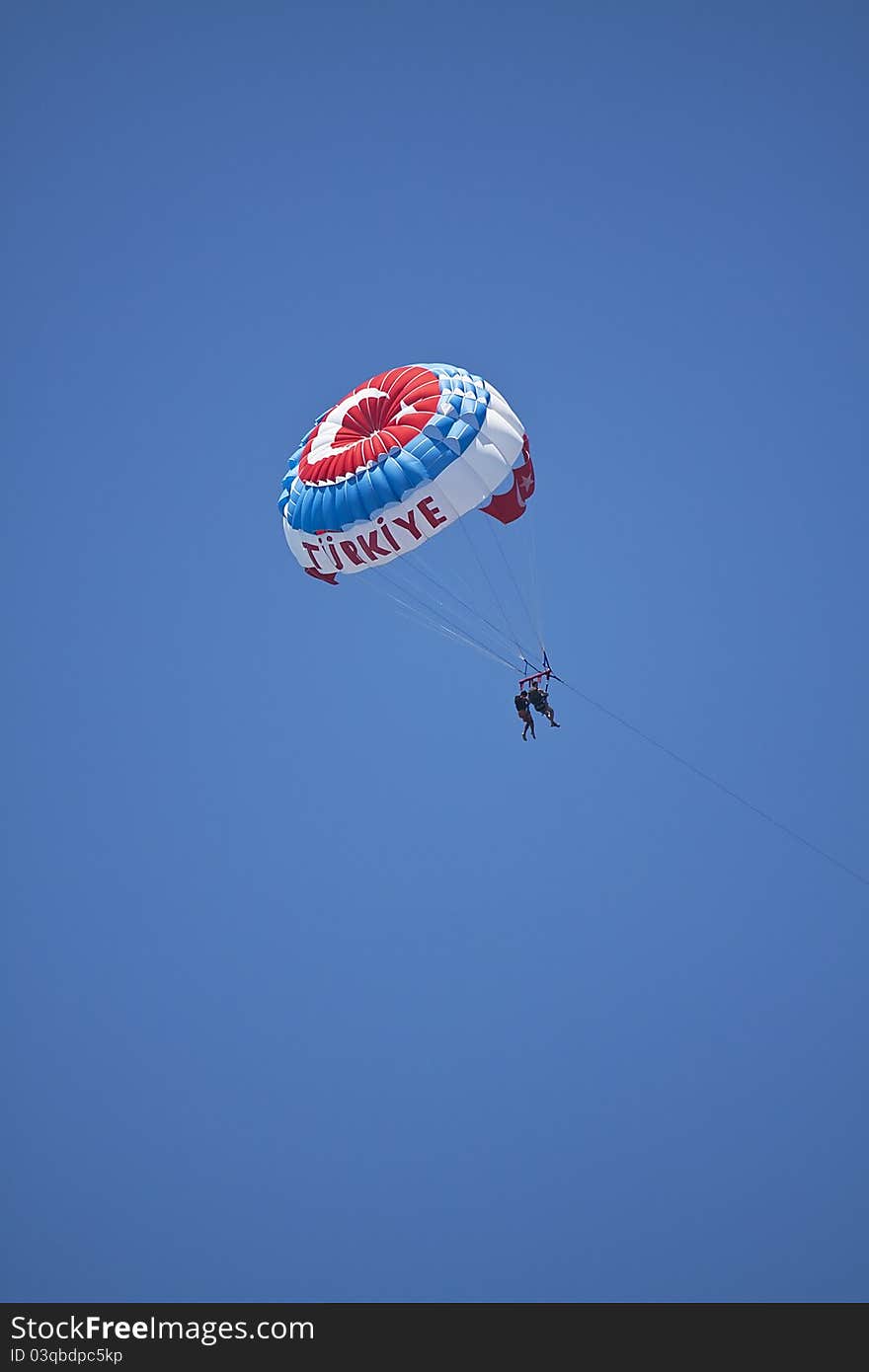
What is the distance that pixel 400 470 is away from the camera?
79.0ft

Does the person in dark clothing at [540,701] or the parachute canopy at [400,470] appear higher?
the parachute canopy at [400,470]

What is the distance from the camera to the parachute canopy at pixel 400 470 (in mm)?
24250

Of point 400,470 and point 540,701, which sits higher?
point 400,470

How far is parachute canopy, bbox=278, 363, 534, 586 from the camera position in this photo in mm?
24250

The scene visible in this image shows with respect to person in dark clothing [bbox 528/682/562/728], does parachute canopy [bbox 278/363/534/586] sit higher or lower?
higher

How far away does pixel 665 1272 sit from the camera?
2291 inches
